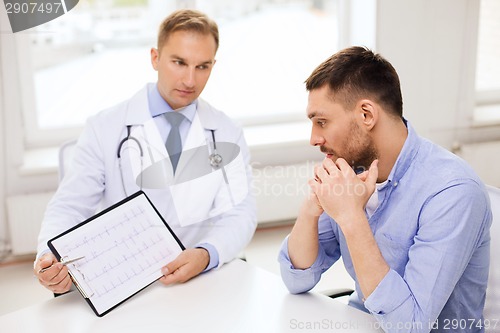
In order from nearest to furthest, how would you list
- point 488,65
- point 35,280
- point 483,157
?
point 35,280 → point 483,157 → point 488,65

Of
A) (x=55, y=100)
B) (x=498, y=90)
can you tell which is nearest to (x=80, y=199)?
(x=55, y=100)

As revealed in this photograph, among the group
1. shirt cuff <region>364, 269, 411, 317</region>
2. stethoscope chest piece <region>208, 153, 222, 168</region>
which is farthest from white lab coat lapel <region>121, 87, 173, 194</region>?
shirt cuff <region>364, 269, 411, 317</region>

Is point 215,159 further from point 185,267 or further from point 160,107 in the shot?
point 185,267

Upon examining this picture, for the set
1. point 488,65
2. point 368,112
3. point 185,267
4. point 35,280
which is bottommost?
point 35,280

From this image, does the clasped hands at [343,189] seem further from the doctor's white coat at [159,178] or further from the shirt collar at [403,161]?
the doctor's white coat at [159,178]

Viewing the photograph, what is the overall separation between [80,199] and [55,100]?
5.08 feet

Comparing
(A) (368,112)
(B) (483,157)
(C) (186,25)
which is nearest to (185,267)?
(A) (368,112)

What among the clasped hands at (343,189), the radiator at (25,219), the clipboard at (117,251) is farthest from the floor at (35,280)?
the clasped hands at (343,189)

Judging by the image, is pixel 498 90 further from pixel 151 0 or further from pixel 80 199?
pixel 80 199

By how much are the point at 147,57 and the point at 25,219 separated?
1.06 m

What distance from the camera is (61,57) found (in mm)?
3279

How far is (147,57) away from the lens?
341 centimetres

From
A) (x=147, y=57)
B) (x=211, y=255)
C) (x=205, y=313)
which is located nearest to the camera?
(x=205, y=313)

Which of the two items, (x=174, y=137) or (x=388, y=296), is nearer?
(x=388, y=296)
